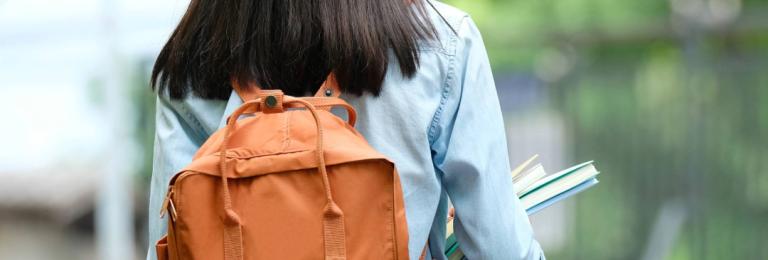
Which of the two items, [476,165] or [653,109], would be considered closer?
[476,165]

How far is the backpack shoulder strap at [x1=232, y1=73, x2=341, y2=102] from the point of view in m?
1.82

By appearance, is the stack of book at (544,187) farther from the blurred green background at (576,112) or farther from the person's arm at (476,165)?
the blurred green background at (576,112)

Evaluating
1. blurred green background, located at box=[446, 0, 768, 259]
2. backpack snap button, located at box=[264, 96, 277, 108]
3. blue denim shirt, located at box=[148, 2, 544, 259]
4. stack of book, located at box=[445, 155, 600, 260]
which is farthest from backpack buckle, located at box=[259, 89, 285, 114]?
blurred green background, located at box=[446, 0, 768, 259]

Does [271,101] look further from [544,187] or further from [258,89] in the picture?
[544,187]

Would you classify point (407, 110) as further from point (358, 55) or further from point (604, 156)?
point (604, 156)

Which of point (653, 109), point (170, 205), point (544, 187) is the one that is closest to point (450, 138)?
point (544, 187)

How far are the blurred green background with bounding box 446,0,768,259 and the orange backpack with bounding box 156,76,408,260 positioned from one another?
4680 millimetres

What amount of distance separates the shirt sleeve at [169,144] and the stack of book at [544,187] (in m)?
0.48

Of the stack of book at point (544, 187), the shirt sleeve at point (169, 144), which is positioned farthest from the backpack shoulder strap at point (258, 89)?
the stack of book at point (544, 187)

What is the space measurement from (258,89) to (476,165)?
1.20 ft

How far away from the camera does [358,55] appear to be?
1804 mm

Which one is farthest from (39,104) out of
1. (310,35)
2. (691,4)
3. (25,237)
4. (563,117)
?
(310,35)

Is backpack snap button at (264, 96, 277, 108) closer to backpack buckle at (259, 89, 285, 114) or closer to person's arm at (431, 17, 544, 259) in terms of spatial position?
backpack buckle at (259, 89, 285, 114)

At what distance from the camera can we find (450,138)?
1.88 meters
